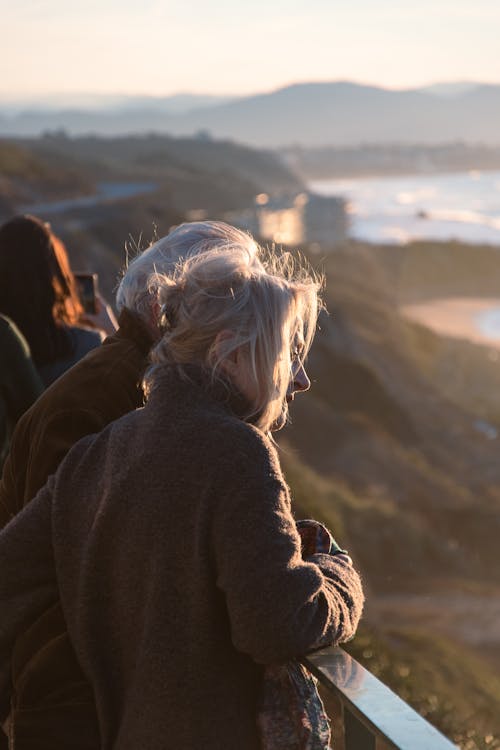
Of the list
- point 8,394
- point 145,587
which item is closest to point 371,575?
point 8,394

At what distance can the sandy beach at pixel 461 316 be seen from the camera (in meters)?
64.9

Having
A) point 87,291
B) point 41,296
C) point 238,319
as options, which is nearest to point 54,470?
point 238,319

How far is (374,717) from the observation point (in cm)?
190

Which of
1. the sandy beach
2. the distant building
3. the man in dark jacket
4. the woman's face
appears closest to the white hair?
the man in dark jacket

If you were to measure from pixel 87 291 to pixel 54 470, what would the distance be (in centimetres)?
187

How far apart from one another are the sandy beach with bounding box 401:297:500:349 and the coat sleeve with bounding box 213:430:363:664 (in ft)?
193

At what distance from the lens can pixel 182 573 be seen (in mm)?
1970

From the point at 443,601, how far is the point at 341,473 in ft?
30.6

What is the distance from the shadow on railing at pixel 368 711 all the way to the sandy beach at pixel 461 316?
2308 inches

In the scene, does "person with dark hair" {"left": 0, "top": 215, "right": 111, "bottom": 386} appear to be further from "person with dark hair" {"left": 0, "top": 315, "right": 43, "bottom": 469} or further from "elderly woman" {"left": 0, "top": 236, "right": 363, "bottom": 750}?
"elderly woman" {"left": 0, "top": 236, "right": 363, "bottom": 750}

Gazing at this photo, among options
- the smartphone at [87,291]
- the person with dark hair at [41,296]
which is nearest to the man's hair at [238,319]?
the person with dark hair at [41,296]

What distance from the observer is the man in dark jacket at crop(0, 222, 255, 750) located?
2178mm

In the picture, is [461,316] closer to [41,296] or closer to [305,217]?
[305,217]

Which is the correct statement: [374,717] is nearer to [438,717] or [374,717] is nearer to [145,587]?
[145,587]
